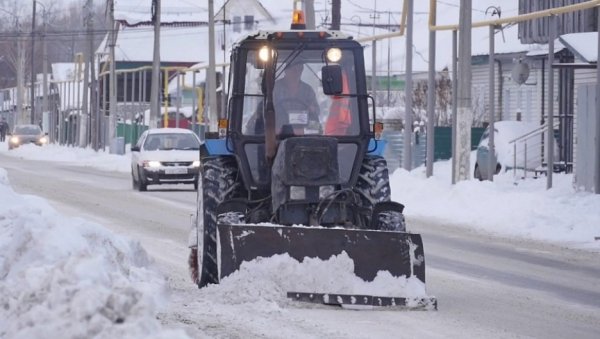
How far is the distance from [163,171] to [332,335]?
22.3 meters

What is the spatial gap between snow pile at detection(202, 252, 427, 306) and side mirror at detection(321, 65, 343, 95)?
1616 millimetres

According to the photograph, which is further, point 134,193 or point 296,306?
point 134,193

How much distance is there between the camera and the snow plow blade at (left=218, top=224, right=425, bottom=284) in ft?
38.4

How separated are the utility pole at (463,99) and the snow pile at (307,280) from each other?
16112mm

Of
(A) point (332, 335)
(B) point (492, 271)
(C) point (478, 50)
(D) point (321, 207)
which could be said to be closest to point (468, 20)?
(B) point (492, 271)

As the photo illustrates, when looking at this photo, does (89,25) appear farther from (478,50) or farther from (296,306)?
(296,306)

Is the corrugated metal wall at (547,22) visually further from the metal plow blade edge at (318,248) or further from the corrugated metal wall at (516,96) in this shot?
the metal plow blade edge at (318,248)

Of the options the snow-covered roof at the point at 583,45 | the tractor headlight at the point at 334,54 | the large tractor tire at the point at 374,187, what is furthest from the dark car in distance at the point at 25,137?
the large tractor tire at the point at 374,187

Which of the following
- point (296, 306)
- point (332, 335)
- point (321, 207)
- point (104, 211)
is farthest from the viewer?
point (104, 211)

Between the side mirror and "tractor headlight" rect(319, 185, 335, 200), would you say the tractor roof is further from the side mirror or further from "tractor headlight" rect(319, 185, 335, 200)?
"tractor headlight" rect(319, 185, 335, 200)

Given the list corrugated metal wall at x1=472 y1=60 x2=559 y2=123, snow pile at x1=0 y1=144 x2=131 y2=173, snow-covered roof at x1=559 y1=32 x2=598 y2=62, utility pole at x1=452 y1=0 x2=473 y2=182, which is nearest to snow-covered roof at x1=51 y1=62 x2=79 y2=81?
snow pile at x1=0 y1=144 x2=131 y2=173

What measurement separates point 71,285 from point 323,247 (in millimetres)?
3990

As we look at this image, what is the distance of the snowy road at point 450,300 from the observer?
1031 cm

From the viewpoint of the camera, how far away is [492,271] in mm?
15062
